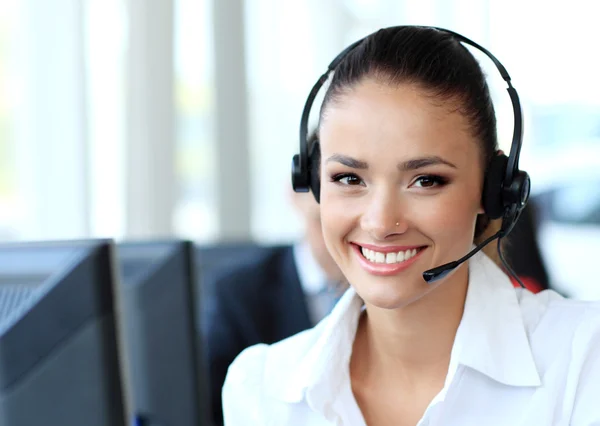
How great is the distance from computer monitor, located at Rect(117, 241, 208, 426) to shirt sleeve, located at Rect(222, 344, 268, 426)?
0.16 ft

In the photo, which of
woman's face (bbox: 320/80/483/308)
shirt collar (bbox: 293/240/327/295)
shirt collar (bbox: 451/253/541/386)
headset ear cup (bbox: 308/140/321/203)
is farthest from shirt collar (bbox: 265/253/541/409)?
shirt collar (bbox: 293/240/327/295)

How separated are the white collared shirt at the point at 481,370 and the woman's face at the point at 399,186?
0.12m

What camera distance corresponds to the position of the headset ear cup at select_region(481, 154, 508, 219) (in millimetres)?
1203

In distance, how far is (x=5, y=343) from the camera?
97 centimetres

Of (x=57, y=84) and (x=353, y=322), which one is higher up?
(x=57, y=84)

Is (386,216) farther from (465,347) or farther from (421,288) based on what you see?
(465,347)

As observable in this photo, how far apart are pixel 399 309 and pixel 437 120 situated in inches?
12.1

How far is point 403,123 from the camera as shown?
116cm

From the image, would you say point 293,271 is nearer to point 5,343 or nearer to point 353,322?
point 353,322

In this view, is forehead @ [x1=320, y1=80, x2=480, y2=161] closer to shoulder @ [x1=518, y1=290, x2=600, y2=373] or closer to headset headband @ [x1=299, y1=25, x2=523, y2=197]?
headset headband @ [x1=299, y1=25, x2=523, y2=197]

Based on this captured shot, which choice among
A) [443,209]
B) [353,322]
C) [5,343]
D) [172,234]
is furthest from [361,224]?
[172,234]

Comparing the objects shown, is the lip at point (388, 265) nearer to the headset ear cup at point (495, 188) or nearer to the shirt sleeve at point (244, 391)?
the headset ear cup at point (495, 188)

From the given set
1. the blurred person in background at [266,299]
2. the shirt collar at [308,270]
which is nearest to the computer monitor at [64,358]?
the blurred person in background at [266,299]

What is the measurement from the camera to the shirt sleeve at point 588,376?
1129 mm
